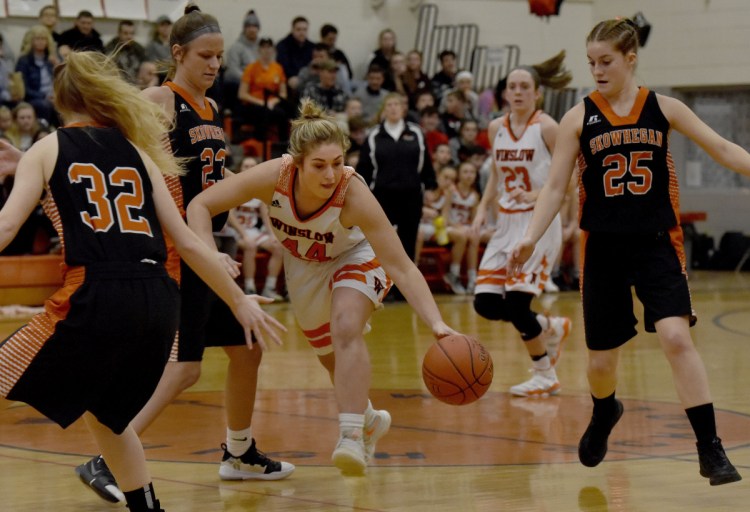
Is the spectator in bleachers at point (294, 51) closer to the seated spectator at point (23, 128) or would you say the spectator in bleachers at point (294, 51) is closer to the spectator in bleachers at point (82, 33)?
the spectator in bleachers at point (82, 33)

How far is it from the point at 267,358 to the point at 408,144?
437 centimetres

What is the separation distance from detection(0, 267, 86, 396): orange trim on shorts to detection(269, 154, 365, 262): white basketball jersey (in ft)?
4.35

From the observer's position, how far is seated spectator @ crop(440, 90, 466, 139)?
53.0ft

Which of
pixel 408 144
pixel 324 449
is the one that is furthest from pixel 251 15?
pixel 324 449

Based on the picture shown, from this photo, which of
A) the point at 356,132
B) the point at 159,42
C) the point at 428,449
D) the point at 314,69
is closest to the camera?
the point at 428,449

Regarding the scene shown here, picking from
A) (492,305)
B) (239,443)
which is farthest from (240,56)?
(239,443)

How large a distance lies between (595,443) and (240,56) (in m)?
10.9

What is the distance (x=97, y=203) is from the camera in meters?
3.79

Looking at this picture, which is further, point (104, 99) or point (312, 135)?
point (312, 135)

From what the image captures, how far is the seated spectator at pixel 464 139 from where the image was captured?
50.3 ft

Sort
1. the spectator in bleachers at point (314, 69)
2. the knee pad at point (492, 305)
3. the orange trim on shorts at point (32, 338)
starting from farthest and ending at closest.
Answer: the spectator in bleachers at point (314, 69) → the knee pad at point (492, 305) → the orange trim on shorts at point (32, 338)

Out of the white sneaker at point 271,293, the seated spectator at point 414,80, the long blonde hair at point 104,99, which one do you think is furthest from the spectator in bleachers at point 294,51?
the long blonde hair at point 104,99

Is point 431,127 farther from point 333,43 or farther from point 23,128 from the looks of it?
point 23,128

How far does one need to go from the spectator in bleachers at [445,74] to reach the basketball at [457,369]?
12.4 metres
